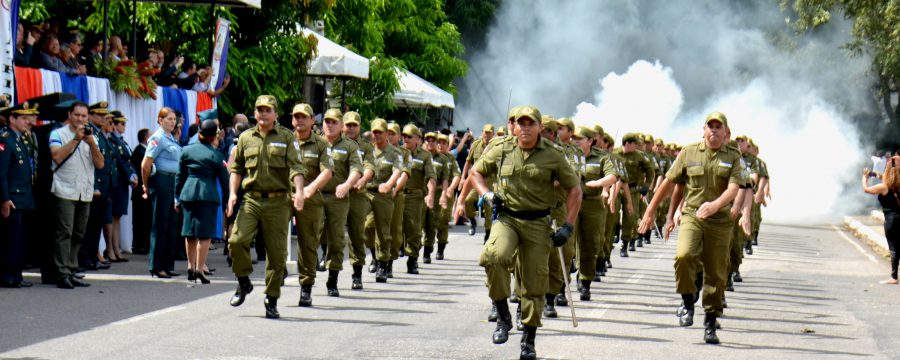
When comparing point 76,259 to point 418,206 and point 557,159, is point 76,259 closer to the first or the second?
point 418,206

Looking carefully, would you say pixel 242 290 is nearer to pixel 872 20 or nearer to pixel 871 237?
pixel 871 237

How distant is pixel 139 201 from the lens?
18188mm

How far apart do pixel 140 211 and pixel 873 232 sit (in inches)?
654

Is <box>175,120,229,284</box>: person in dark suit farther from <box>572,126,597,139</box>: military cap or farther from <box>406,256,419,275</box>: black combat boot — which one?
<box>572,126,597,139</box>: military cap

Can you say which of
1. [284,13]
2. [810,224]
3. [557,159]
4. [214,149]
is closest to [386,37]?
[810,224]

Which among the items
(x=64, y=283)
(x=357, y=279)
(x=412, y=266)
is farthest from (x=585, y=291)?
(x=64, y=283)

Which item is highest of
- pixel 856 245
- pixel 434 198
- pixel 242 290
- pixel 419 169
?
pixel 419 169

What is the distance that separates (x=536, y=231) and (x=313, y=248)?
3.46 meters

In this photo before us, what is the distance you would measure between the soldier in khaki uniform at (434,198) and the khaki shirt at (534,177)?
8499mm

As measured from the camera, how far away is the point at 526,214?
10383mm

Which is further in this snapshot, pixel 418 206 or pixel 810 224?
pixel 810 224

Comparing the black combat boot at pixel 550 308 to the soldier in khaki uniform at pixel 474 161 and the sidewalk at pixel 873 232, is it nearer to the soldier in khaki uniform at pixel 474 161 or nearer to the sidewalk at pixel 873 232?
the soldier in khaki uniform at pixel 474 161

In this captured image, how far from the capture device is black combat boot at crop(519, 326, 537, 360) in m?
10.0

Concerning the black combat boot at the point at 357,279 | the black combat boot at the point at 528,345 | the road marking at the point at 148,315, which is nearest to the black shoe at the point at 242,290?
the road marking at the point at 148,315
